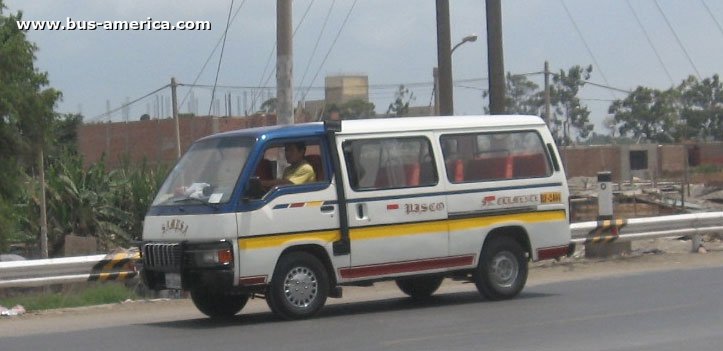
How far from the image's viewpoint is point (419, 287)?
1466 cm

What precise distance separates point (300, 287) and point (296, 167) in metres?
1.34

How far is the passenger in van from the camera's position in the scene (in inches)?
493

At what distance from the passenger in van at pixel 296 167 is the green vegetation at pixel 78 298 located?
12.6ft

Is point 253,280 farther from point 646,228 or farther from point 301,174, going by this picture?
point 646,228

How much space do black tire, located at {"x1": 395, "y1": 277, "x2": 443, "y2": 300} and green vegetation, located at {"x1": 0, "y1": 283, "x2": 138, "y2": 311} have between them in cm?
368

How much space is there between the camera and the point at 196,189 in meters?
12.4

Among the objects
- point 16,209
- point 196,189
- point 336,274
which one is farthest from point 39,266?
point 16,209

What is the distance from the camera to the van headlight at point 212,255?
11836 millimetres

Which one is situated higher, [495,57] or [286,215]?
[495,57]

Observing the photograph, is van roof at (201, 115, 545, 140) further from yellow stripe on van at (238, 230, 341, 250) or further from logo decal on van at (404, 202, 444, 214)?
yellow stripe on van at (238, 230, 341, 250)

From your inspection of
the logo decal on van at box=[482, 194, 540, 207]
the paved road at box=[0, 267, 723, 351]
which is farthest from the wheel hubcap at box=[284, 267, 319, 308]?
the logo decal on van at box=[482, 194, 540, 207]

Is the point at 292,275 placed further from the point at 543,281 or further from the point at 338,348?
the point at 543,281

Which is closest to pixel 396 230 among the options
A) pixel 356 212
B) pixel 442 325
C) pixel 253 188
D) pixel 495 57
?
pixel 356 212

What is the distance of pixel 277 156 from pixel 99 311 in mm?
3555
